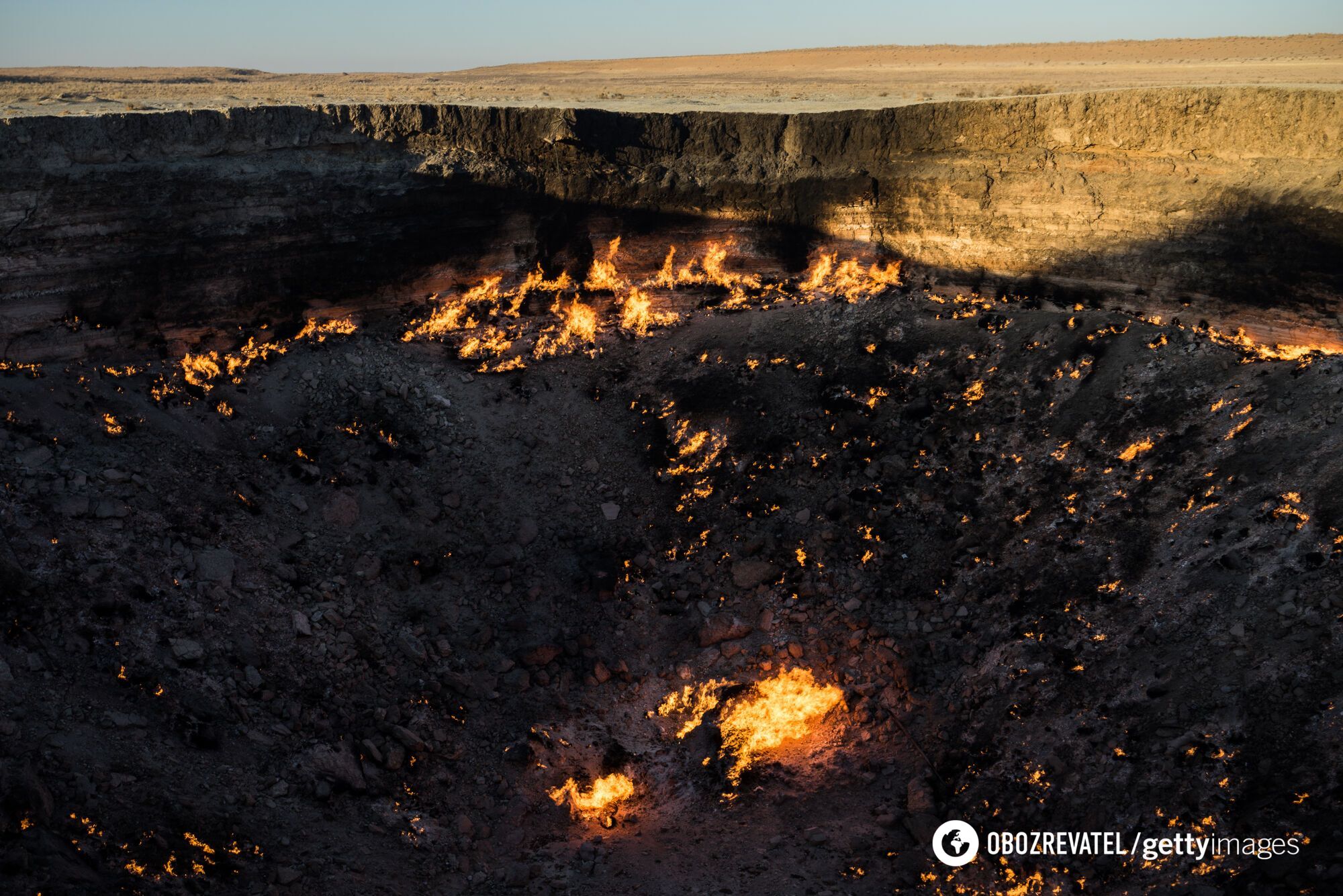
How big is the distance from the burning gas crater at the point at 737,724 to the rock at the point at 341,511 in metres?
5.15

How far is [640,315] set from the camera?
59.5ft

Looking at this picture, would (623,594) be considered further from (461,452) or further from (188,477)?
(188,477)

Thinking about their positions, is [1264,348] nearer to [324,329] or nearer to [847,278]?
[847,278]

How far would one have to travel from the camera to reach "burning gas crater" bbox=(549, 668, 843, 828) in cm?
1155

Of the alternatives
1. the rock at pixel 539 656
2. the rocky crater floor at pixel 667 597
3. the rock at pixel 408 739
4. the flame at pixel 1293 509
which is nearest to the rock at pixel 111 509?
the rocky crater floor at pixel 667 597

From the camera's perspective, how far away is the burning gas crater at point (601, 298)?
56.7 ft

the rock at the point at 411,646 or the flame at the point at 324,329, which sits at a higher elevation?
the flame at the point at 324,329

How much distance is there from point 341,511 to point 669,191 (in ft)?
28.7

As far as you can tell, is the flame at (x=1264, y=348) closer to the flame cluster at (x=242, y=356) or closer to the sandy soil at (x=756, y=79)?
the sandy soil at (x=756, y=79)

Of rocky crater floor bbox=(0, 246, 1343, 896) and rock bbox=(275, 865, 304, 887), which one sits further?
rocky crater floor bbox=(0, 246, 1343, 896)

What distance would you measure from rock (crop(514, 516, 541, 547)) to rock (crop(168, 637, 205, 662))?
4869 mm

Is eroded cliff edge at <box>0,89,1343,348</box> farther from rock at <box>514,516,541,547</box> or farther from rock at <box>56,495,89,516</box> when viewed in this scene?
rock at <box>514,516,541,547</box>

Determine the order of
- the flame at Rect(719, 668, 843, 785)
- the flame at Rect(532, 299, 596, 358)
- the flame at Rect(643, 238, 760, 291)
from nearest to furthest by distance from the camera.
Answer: the flame at Rect(719, 668, 843, 785), the flame at Rect(532, 299, 596, 358), the flame at Rect(643, 238, 760, 291)

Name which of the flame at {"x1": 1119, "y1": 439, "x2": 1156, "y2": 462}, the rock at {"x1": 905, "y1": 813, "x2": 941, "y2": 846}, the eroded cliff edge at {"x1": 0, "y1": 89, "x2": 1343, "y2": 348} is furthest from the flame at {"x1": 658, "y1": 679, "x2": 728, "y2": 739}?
the eroded cliff edge at {"x1": 0, "y1": 89, "x2": 1343, "y2": 348}
